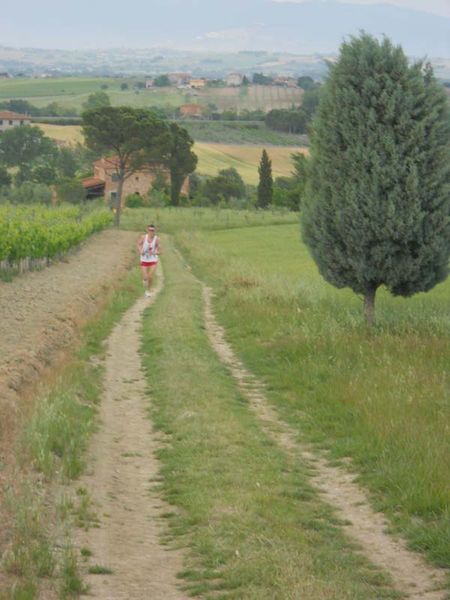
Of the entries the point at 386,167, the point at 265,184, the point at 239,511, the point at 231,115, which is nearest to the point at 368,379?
the point at 239,511

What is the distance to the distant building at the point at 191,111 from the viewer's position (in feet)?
601

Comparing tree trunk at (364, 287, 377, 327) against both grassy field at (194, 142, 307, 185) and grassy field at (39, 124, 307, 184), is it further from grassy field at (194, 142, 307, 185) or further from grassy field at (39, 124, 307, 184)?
grassy field at (39, 124, 307, 184)

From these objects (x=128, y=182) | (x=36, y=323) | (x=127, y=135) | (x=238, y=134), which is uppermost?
(x=127, y=135)

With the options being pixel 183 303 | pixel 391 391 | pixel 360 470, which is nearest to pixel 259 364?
pixel 391 391

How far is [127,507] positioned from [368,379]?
5.84 metres

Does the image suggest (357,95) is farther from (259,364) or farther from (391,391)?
(391,391)

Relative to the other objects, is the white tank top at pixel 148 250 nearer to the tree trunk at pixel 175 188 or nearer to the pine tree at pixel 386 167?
the pine tree at pixel 386 167

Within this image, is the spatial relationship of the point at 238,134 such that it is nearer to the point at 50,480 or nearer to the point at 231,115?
the point at 231,115

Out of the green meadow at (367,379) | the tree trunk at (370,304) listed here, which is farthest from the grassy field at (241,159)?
the tree trunk at (370,304)

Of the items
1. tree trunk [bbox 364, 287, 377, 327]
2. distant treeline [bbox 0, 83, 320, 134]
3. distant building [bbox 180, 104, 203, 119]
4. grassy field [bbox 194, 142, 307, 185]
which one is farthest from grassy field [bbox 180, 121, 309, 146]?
tree trunk [bbox 364, 287, 377, 327]

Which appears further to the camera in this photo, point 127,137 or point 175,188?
point 175,188

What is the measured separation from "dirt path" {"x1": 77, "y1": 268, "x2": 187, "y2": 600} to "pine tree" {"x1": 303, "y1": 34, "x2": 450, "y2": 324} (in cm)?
628

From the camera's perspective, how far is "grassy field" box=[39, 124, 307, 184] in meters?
122

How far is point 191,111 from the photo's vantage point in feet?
611
